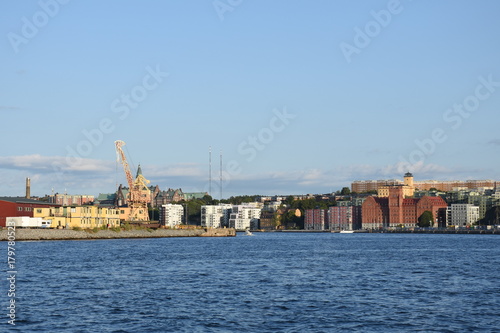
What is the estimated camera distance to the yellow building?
403 ft

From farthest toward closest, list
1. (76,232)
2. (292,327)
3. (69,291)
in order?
(76,232) < (69,291) < (292,327)

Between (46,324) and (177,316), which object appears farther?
(177,316)

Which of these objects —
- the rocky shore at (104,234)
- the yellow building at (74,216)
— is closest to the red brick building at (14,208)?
the yellow building at (74,216)

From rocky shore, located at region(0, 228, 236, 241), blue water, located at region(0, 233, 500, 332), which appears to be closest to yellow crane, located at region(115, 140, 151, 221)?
rocky shore, located at region(0, 228, 236, 241)

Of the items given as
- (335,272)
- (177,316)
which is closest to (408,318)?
(177,316)

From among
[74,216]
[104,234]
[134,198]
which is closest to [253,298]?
[104,234]

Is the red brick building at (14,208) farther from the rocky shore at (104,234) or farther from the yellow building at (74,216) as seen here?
the rocky shore at (104,234)

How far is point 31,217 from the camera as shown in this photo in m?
124

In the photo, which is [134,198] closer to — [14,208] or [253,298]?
[14,208]

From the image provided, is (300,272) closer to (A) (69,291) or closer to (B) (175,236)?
(A) (69,291)

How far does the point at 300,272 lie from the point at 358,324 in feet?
73.0

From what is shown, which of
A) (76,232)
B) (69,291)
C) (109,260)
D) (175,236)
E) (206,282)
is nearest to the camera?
(69,291)

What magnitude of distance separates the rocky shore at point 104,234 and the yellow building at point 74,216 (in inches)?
162

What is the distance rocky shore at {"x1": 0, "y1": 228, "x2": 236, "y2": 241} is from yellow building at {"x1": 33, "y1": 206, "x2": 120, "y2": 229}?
13.5 feet
